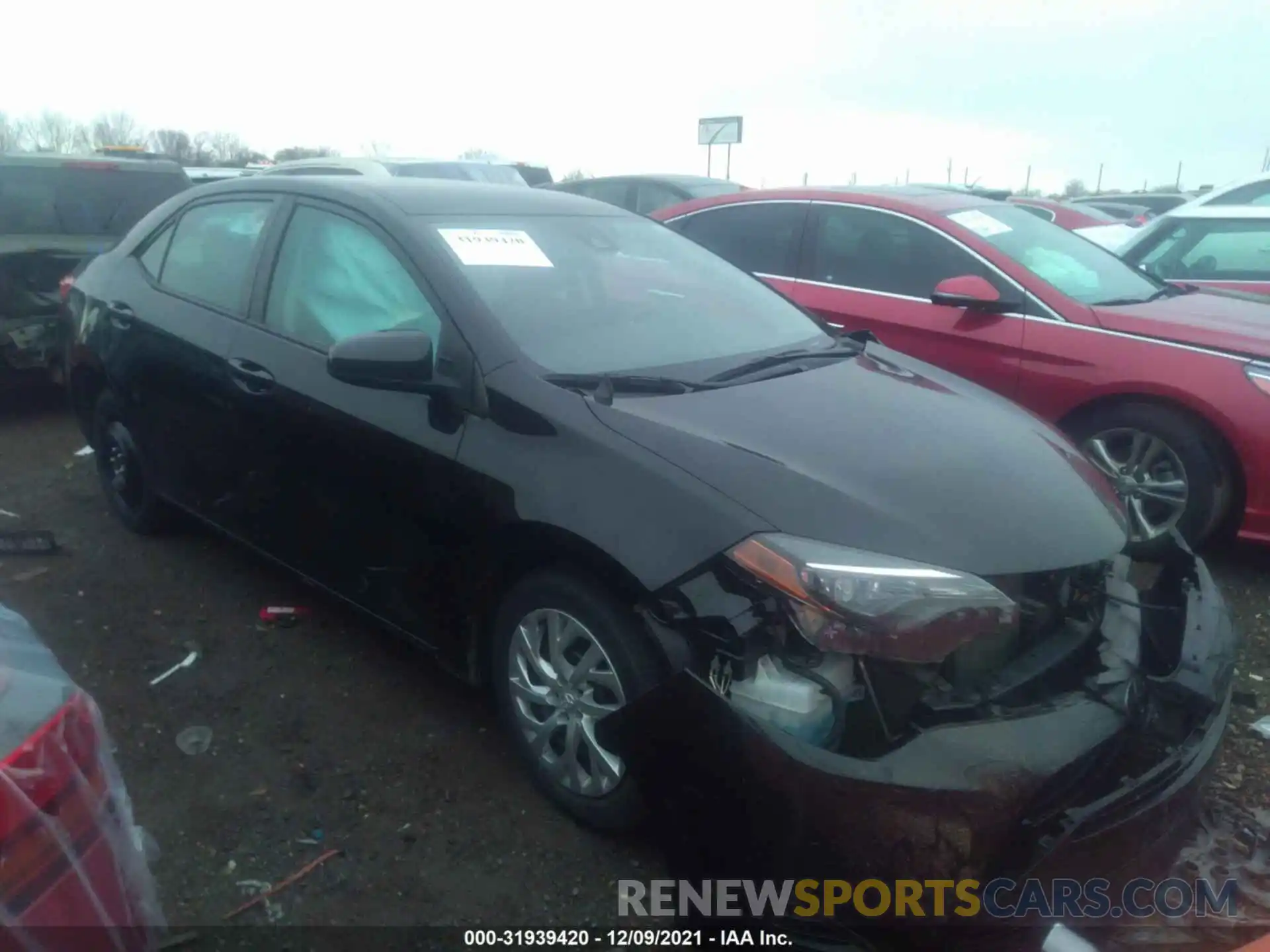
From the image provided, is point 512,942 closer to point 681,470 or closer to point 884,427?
point 681,470

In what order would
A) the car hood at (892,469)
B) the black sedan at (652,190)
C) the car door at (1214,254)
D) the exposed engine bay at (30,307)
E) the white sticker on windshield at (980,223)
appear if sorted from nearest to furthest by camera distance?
the car hood at (892,469) → the white sticker on windshield at (980,223) → the exposed engine bay at (30,307) → the car door at (1214,254) → the black sedan at (652,190)

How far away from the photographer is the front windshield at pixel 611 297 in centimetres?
294

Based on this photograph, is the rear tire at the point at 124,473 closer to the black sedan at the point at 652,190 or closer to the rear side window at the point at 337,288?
the rear side window at the point at 337,288

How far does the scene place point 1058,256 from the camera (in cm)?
523

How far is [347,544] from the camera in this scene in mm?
3232

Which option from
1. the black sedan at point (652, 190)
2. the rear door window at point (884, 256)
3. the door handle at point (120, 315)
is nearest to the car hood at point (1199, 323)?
the rear door window at point (884, 256)

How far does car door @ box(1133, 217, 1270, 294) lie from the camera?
650 cm

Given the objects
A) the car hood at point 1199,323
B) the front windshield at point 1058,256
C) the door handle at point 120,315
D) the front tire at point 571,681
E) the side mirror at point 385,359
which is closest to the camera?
the front tire at point 571,681

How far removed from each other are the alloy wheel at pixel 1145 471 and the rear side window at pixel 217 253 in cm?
349

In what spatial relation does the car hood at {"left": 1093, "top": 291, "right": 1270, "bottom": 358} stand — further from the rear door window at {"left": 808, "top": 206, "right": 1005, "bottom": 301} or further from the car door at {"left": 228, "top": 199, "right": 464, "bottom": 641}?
the car door at {"left": 228, "top": 199, "right": 464, "bottom": 641}

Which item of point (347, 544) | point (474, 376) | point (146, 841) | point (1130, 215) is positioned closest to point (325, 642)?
point (347, 544)

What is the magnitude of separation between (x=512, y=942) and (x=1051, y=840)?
1.24m

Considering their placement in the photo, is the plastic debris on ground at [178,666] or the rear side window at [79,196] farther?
the rear side window at [79,196]

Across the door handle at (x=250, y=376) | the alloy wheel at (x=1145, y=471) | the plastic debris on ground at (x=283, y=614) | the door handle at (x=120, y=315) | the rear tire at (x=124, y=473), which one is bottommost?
the plastic debris on ground at (x=283, y=614)
